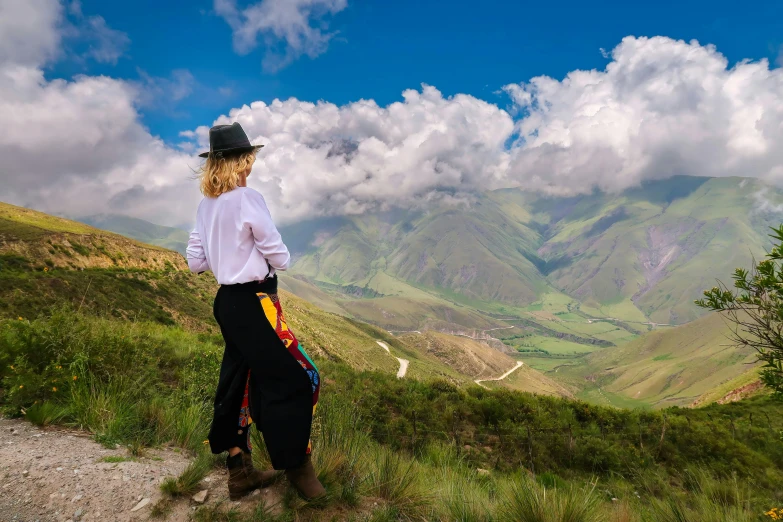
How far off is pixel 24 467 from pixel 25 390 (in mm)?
1573

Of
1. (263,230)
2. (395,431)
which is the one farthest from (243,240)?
(395,431)

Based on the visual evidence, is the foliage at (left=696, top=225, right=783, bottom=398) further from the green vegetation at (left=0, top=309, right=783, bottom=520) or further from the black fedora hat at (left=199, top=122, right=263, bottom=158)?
the black fedora hat at (left=199, top=122, right=263, bottom=158)

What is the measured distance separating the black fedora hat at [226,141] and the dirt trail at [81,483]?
113 inches

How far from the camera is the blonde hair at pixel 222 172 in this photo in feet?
10.1

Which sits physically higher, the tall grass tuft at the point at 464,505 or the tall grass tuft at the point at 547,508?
the tall grass tuft at the point at 547,508

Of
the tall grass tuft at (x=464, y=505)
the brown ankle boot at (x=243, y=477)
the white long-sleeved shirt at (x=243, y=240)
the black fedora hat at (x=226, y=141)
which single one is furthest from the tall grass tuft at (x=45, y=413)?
the tall grass tuft at (x=464, y=505)

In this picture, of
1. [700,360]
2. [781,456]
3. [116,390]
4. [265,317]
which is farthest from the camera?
[700,360]

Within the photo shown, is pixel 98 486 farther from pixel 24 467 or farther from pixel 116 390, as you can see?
pixel 116 390

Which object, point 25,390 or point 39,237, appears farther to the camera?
point 39,237

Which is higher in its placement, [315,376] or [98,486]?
[315,376]

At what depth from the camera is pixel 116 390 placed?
4.51 meters

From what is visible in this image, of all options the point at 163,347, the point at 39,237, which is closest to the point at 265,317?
the point at 163,347

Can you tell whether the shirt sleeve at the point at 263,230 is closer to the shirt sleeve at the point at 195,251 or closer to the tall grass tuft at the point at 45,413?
the shirt sleeve at the point at 195,251

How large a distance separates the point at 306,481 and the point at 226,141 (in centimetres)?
292
